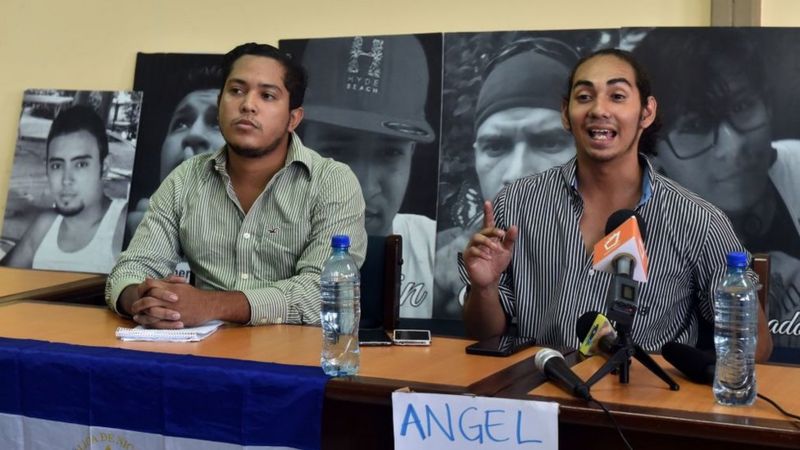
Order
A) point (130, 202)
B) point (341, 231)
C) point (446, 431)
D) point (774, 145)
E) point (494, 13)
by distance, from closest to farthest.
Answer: point (446, 431)
point (341, 231)
point (774, 145)
point (494, 13)
point (130, 202)

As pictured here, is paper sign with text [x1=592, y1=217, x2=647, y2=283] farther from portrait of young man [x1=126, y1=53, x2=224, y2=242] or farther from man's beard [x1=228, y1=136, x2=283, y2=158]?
portrait of young man [x1=126, y1=53, x2=224, y2=242]

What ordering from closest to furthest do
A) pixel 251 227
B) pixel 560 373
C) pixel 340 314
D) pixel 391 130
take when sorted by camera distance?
pixel 560 373, pixel 340 314, pixel 251 227, pixel 391 130

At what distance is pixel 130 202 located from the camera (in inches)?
145

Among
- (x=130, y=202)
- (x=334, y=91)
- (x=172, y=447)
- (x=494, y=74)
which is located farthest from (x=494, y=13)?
(x=172, y=447)

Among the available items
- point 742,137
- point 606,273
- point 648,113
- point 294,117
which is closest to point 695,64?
point 742,137

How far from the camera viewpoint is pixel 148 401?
1.63 metres

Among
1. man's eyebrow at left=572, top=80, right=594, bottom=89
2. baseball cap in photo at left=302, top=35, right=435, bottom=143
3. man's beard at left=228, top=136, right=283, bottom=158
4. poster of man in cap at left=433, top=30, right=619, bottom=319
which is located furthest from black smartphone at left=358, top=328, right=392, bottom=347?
baseball cap in photo at left=302, top=35, right=435, bottom=143

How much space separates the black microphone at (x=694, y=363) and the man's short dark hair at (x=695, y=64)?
1.60 meters

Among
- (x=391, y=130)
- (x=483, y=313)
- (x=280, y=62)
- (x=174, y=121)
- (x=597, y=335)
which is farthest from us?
(x=174, y=121)

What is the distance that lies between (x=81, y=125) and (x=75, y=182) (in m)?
0.25

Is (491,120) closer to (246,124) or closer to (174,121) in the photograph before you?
(246,124)

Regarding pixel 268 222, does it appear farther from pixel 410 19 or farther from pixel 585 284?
pixel 410 19

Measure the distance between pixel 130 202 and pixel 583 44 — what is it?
Result: 1926 mm

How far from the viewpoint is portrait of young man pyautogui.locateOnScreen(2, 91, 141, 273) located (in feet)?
12.1
